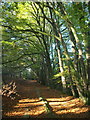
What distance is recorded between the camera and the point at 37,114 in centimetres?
606

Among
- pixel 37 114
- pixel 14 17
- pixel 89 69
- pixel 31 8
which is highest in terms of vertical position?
pixel 31 8

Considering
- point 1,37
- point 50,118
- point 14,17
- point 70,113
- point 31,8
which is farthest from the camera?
point 31,8

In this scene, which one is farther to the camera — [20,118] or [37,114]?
[37,114]

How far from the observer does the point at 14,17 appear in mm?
9750

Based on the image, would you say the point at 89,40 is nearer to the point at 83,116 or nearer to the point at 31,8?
the point at 83,116

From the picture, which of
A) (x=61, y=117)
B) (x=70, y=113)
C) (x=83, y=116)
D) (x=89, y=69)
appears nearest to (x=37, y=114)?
(x=61, y=117)

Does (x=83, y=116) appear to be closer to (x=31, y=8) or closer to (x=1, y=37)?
(x=1, y=37)

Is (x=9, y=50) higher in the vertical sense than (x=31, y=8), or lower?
lower

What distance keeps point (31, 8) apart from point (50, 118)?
11508 mm

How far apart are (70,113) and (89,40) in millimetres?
3855

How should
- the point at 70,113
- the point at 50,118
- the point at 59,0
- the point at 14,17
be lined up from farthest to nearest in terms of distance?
the point at 14,17
the point at 59,0
the point at 70,113
the point at 50,118

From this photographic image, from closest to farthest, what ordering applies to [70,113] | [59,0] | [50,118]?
[50,118] → [70,113] → [59,0]

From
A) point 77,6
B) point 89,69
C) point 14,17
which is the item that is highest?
point 14,17

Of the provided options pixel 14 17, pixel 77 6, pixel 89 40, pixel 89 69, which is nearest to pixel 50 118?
pixel 89 69
